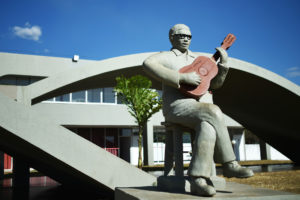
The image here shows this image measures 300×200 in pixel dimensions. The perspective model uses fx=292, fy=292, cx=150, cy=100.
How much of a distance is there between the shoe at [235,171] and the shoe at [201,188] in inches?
9.7

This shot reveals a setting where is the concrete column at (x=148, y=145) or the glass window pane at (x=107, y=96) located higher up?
the glass window pane at (x=107, y=96)

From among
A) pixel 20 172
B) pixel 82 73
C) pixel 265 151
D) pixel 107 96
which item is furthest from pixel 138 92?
pixel 265 151

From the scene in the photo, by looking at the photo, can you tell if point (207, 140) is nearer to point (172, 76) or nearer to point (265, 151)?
point (172, 76)

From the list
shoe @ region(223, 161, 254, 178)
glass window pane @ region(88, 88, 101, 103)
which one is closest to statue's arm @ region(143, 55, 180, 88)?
shoe @ region(223, 161, 254, 178)

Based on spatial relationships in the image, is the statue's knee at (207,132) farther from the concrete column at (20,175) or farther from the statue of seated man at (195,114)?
the concrete column at (20,175)

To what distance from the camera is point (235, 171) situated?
114 inches

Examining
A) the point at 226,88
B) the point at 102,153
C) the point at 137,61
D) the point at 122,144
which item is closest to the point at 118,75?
the point at 137,61

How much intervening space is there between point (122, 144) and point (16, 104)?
1950 cm

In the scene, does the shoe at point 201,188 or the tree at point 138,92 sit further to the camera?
the tree at point 138,92

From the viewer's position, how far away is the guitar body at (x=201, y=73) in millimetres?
3322

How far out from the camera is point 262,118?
17281mm

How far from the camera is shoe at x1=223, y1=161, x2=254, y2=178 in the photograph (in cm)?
282

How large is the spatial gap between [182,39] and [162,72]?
70 centimetres

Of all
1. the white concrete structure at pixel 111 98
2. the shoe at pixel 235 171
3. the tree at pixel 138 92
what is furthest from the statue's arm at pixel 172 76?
the tree at pixel 138 92
